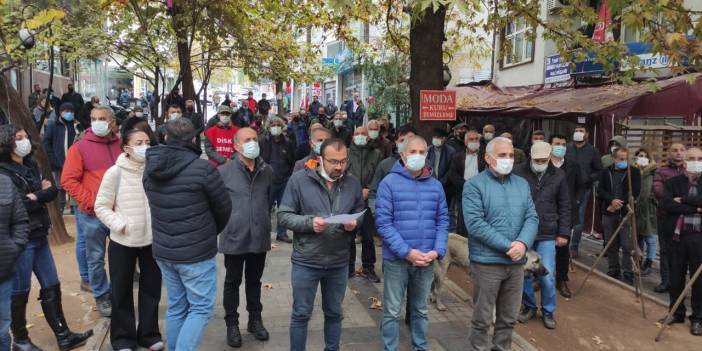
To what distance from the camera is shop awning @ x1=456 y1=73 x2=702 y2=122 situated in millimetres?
9648

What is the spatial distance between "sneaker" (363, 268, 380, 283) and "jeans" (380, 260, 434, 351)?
2395 mm

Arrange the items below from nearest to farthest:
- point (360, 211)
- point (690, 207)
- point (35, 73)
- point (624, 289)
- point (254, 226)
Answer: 1. point (360, 211)
2. point (254, 226)
3. point (690, 207)
4. point (624, 289)
5. point (35, 73)

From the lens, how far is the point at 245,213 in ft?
15.9

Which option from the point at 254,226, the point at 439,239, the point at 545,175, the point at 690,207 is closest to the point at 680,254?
the point at 690,207

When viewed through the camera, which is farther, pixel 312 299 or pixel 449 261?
pixel 449 261

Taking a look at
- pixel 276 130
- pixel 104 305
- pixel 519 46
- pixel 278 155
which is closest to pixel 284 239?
pixel 278 155

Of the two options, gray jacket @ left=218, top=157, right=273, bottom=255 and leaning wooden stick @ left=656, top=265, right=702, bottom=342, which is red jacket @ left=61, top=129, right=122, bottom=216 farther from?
leaning wooden stick @ left=656, top=265, right=702, bottom=342

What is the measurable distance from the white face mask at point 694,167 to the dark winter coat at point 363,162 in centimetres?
361

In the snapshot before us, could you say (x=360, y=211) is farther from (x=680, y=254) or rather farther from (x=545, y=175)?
(x=680, y=254)

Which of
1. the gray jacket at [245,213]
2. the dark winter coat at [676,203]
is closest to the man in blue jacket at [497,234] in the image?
the gray jacket at [245,213]

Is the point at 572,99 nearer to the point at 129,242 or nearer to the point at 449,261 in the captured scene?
the point at 449,261

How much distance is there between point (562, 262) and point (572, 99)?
582cm

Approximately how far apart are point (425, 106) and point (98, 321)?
486cm

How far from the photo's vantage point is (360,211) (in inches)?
172
